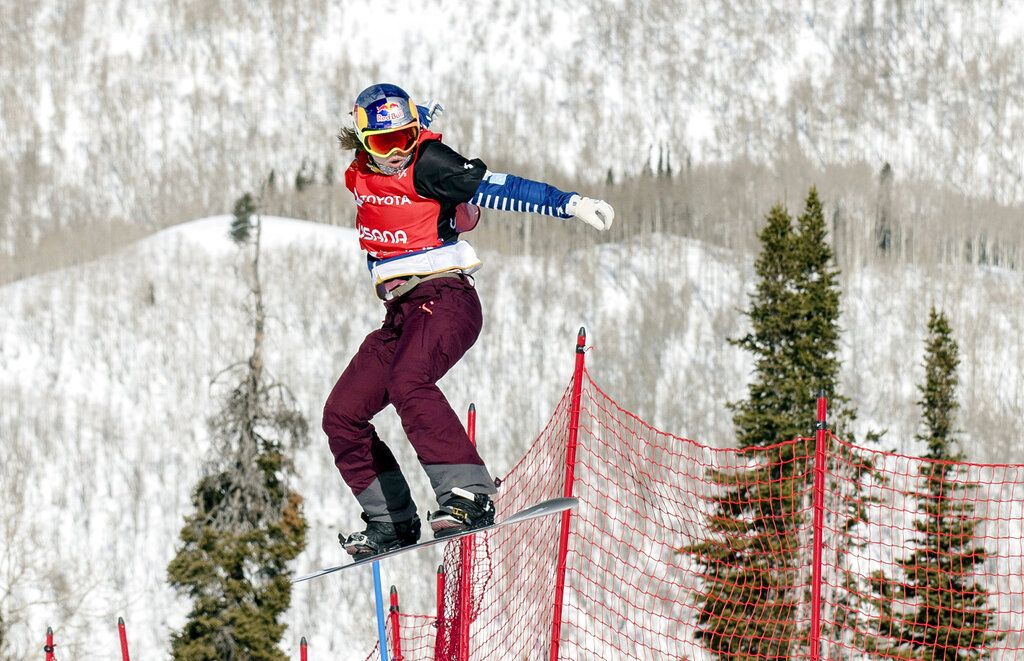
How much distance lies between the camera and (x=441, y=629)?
928 centimetres

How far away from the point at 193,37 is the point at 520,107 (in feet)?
83.5

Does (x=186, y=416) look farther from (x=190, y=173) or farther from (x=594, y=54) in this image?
(x=594, y=54)

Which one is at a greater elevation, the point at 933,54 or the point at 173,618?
the point at 933,54

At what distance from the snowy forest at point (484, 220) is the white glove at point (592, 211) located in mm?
32845

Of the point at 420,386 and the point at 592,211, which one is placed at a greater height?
the point at 592,211

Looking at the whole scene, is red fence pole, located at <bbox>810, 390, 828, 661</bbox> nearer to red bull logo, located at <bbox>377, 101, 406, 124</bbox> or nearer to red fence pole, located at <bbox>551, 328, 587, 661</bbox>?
red fence pole, located at <bbox>551, 328, 587, 661</bbox>

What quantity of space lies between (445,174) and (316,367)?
54.0m

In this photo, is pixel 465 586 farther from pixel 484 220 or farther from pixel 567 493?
pixel 484 220

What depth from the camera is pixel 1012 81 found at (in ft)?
358

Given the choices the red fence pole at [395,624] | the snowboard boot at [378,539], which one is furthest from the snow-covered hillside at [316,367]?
the snowboard boot at [378,539]

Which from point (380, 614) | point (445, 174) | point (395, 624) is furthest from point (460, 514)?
point (395, 624)

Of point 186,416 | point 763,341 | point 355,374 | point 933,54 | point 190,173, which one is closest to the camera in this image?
point 355,374

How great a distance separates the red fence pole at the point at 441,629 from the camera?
357 inches

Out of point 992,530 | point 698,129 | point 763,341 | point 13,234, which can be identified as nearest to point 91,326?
point 13,234
